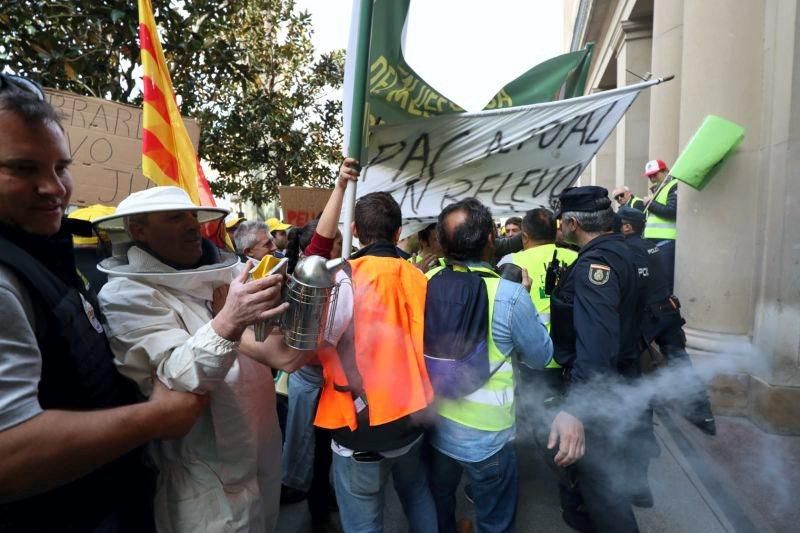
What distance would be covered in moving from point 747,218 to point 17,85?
4.99 m

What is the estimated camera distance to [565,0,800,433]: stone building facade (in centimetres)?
385

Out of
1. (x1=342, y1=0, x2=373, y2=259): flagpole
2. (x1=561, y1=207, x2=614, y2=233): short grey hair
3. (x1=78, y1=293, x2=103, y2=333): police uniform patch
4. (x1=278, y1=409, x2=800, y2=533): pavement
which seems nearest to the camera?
(x1=78, y1=293, x2=103, y2=333): police uniform patch

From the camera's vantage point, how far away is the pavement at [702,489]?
9.82ft

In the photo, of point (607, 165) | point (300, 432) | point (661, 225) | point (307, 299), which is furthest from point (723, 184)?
point (607, 165)

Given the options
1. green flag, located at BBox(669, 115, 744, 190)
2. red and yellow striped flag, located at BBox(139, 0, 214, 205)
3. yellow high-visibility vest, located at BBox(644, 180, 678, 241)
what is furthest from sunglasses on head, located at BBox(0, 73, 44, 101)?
yellow high-visibility vest, located at BBox(644, 180, 678, 241)

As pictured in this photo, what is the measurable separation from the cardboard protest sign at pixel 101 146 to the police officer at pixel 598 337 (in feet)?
9.05

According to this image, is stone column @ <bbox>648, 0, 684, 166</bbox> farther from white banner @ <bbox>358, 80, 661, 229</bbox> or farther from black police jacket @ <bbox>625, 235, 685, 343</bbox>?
white banner @ <bbox>358, 80, 661, 229</bbox>

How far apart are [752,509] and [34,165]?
3.88 metres

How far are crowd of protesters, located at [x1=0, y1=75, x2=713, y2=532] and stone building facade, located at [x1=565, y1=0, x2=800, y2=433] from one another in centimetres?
80

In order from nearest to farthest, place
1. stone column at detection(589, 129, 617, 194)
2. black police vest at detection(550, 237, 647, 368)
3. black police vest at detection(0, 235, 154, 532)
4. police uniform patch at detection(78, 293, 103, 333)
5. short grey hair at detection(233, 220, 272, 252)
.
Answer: black police vest at detection(0, 235, 154, 532) → police uniform patch at detection(78, 293, 103, 333) → black police vest at detection(550, 237, 647, 368) → short grey hair at detection(233, 220, 272, 252) → stone column at detection(589, 129, 617, 194)

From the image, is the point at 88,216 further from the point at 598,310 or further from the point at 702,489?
the point at 702,489

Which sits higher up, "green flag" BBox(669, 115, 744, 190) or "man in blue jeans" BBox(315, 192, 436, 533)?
"green flag" BBox(669, 115, 744, 190)

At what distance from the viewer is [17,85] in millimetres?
1177

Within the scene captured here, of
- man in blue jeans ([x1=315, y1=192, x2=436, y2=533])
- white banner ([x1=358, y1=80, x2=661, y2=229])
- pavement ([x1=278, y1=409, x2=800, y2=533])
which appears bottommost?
pavement ([x1=278, y1=409, x2=800, y2=533])
